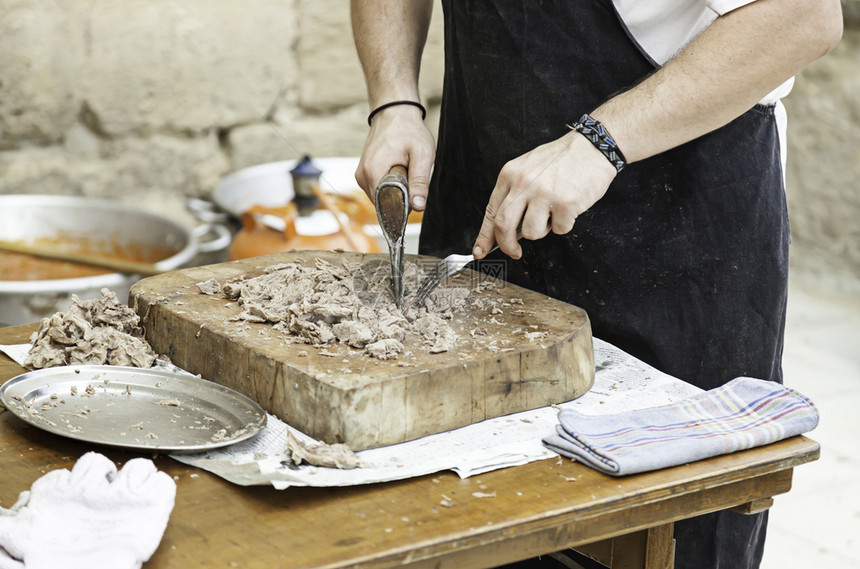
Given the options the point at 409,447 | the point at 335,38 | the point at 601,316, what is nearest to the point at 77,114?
the point at 335,38

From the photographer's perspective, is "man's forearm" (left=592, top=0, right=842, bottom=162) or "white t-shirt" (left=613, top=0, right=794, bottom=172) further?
"white t-shirt" (left=613, top=0, right=794, bottom=172)

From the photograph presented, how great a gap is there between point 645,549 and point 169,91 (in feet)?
8.36

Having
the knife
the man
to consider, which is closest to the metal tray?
the knife

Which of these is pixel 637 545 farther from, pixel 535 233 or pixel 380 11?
pixel 380 11

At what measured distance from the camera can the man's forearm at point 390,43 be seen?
1863mm

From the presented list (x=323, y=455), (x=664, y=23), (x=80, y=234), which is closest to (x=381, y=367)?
(x=323, y=455)

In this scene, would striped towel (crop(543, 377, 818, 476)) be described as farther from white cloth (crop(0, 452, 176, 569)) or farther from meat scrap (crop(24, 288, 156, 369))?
meat scrap (crop(24, 288, 156, 369))

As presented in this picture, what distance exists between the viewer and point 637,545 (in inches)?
51.0

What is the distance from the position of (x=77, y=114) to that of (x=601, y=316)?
2.17 meters

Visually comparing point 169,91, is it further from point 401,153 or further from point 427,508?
A: point 427,508

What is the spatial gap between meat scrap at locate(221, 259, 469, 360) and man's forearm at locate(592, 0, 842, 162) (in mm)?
387

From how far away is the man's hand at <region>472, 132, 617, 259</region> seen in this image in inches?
56.1

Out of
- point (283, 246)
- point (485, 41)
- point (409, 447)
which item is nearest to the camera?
point (409, 447)

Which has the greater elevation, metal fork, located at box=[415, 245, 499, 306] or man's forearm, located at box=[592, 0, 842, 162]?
man's forearm, located at box=[592, 0, 842, 162]
